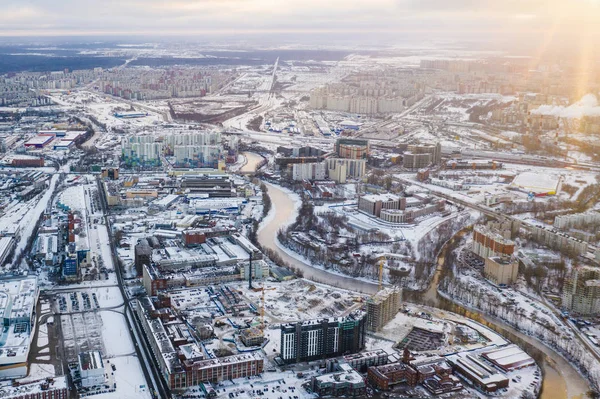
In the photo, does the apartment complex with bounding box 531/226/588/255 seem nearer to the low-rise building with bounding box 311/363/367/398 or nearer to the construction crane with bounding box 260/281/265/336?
the construction crane with bounding box 260/281/265/336

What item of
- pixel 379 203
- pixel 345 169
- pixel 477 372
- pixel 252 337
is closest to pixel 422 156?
pixel 345 169

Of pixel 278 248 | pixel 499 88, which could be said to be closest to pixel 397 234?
pixel 278 248

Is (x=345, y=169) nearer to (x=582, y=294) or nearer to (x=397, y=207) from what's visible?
(x=397, y=207)

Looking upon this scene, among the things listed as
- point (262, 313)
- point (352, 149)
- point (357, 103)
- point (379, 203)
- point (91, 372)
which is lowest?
point (262, 313)

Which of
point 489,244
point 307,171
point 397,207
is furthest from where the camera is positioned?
point 307,171

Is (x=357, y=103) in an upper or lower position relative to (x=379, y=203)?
upper

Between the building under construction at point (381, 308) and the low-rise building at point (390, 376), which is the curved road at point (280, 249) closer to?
the building under construction at point (381, 308)

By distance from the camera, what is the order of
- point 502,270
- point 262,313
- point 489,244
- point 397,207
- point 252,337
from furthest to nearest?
1. point 397,207
2. point 489,244
3. point 502,270
4. point 262,313
5. point 252,337
